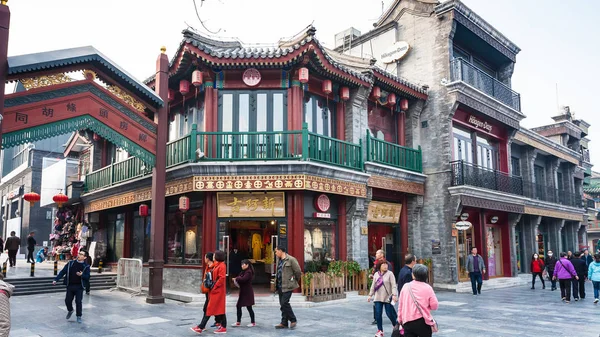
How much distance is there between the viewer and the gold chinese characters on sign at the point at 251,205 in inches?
564

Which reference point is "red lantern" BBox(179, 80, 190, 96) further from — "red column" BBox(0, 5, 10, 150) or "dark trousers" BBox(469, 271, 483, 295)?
"dark trousers" BBox(469, 271, 483, 295)

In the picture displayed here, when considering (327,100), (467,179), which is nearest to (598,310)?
(467,179)

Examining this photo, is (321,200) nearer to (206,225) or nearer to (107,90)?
(206,225)

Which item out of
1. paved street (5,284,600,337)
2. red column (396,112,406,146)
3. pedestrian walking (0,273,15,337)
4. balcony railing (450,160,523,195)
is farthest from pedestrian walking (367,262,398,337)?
red column (396,112,406,146)

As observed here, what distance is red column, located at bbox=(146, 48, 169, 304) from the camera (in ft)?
43.2

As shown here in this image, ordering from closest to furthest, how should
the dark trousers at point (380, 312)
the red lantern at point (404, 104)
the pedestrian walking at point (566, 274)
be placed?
the dark trousers at point (380, 312), the pedestrian walking at point (566, 274), the red lantern at point (404, 104)

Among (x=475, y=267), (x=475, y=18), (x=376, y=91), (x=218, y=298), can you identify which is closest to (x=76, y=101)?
(x=218, y=298)

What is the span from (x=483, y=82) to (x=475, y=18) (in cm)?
288

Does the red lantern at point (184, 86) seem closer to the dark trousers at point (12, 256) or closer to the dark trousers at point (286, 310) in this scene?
the dark trousers at point (286, 310)

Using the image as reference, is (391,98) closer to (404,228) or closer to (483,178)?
(404,228)

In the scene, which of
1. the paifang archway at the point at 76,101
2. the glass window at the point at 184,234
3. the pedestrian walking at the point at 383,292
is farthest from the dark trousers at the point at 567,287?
the paifang archway at the point at 76,101

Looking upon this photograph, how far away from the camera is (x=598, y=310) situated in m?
13.0

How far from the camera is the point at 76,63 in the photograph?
455 inches

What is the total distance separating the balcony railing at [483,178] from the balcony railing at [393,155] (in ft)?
4.55
